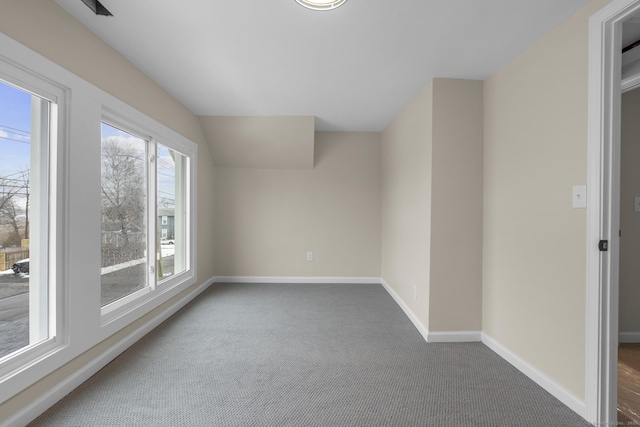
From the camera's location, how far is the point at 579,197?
163 centimetres

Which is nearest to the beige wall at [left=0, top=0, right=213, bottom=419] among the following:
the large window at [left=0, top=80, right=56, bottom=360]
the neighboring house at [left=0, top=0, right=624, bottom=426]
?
the neighboring house at [left=0, top=0, right=624, bottom=426]

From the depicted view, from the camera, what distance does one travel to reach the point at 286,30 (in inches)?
73.4

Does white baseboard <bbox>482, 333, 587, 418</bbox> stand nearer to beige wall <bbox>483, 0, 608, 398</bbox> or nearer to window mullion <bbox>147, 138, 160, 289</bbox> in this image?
beige wall <bbox>483, 0, 608, 398</bbox>

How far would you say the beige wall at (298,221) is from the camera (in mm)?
4461

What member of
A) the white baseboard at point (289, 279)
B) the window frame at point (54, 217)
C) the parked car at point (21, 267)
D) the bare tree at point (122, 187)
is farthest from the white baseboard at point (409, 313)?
the parked car at point (21, 267)

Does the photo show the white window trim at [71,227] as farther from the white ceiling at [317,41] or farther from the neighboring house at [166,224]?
the neighboring house at [166,224]

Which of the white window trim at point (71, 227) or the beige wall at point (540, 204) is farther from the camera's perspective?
the beige wall at point (540, 204)

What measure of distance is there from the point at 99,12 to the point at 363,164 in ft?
11.1

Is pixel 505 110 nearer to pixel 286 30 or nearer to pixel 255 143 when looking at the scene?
pixel 286 30

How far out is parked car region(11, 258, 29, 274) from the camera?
1.57 m

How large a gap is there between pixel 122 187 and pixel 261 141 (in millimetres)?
1919

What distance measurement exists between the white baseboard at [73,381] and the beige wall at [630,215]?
159 inches

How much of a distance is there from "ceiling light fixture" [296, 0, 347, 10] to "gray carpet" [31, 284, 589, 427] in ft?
7.29

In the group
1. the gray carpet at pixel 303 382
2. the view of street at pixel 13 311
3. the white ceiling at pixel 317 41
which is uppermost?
the white ceiling at pixel 317 41
